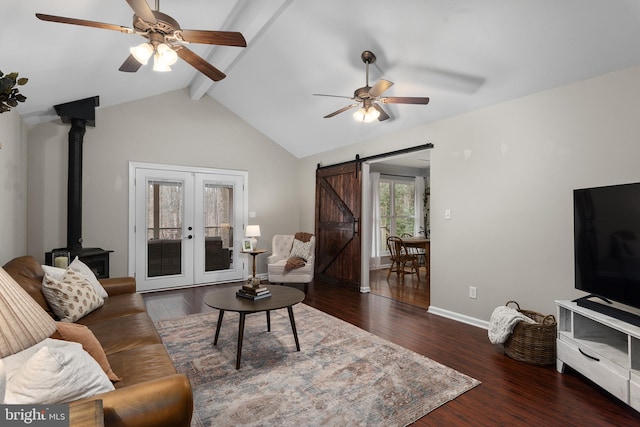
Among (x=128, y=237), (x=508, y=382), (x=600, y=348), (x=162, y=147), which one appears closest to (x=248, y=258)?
(x=128, y=237)

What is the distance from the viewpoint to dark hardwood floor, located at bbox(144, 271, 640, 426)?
198 cm

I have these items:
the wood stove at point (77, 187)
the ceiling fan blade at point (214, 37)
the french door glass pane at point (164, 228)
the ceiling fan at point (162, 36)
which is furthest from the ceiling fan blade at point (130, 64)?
the french door glass pane at point (164, 228)

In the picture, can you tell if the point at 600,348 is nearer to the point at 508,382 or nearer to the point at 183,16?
the point at 508,382

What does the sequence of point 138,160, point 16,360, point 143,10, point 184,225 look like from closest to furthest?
point 16,360 → point 143,10 → point 138,160 → point 184,225

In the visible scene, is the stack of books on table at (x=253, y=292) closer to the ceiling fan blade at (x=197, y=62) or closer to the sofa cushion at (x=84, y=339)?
Result: the sofa cushion at (x=84, y=339)

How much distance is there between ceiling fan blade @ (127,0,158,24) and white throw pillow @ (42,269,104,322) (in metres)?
1.97

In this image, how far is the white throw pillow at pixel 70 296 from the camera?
2.38m

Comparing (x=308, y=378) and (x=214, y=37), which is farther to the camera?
(x=308, y=378)

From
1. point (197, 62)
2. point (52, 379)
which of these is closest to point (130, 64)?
point (197, 62)

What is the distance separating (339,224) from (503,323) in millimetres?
3179

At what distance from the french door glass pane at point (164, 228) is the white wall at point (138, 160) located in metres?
0.35

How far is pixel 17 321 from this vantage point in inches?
31.5

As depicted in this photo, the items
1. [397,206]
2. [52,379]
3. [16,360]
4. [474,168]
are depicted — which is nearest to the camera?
[52,379]

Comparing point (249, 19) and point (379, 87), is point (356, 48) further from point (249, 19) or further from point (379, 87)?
point (249, 19)
